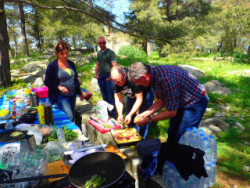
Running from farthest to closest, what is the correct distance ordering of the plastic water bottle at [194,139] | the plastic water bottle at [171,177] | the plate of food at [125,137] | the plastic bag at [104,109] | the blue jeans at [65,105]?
the blue jeans at [65,105]
the plastic bag at [104,109]
the plate of food at [125,137]
the plastic water bottle at [194,139]
the plastic water bottle at [171,177]

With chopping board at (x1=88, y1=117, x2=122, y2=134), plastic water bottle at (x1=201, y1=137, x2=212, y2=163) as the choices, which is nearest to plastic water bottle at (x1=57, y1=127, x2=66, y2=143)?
chopping board at (x1=88, y1=117, x2=122, y2=134)

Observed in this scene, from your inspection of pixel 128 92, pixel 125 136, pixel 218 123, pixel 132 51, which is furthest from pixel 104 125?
pixel 132 51

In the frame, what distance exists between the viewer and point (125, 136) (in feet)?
7.53

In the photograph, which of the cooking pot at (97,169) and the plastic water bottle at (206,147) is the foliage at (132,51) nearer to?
the plastic water bottle at (206,147)

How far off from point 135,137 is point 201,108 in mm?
850

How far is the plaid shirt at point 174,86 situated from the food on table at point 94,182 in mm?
1030

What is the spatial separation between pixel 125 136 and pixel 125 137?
23mm

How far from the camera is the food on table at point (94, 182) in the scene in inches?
46.0

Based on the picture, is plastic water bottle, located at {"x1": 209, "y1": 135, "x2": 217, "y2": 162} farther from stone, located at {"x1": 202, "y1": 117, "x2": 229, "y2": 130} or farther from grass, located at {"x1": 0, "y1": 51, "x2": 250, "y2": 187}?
stone, located at {"x1": 202, "y1": 117, "x2": 229, "y2": 130}

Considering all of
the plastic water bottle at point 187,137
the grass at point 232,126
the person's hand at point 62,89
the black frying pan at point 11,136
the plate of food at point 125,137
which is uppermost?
the person's hand at point 62,89

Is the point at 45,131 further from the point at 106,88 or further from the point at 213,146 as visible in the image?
the point at 106,88

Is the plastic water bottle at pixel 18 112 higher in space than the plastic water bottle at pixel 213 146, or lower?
higher

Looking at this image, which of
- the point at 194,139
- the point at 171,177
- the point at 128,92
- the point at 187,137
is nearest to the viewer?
the point at 171,177

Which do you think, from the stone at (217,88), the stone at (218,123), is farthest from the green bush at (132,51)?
the stone at (218,123)
